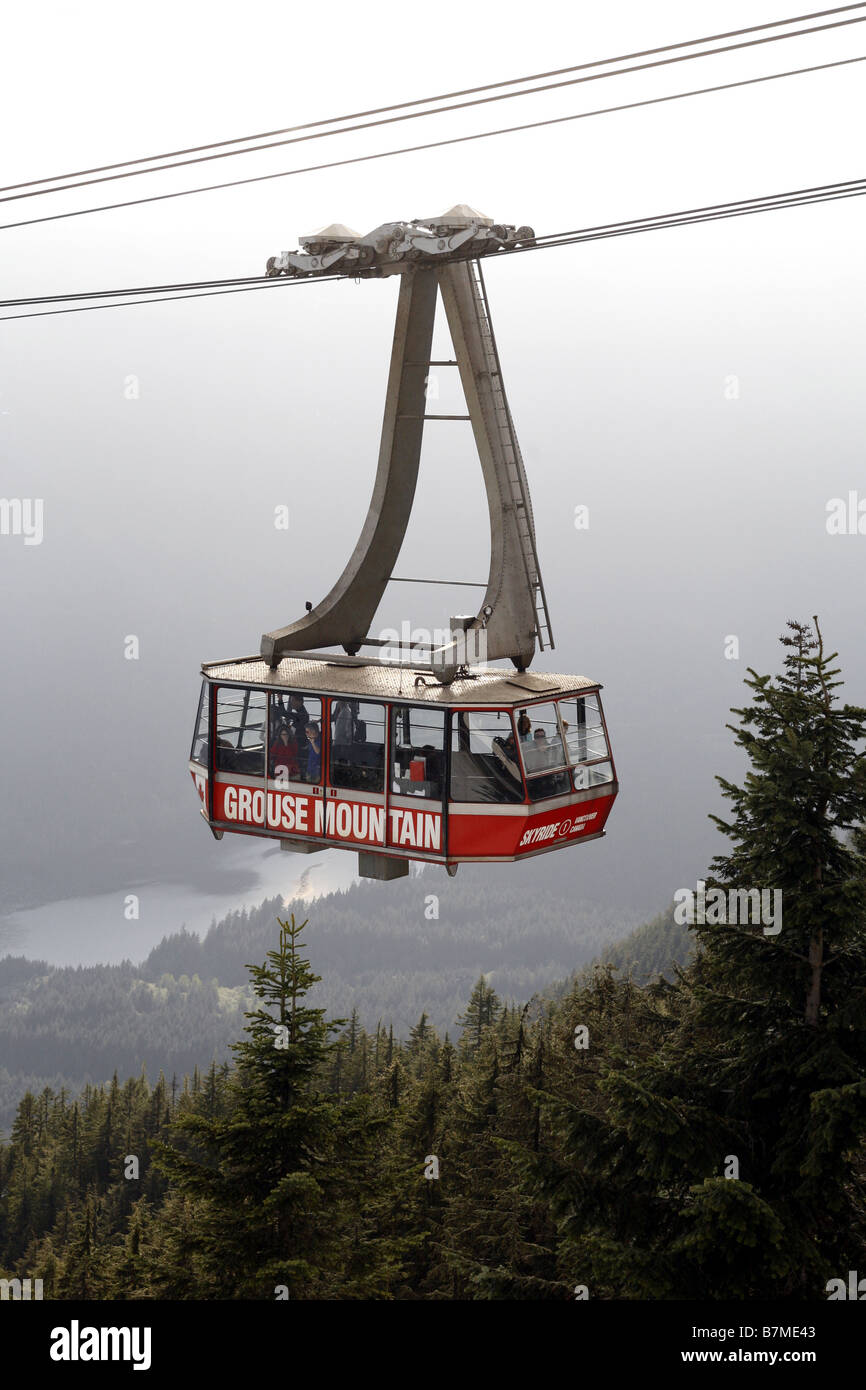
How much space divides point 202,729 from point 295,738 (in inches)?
103

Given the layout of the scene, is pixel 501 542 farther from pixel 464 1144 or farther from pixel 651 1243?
pixel 464 1144

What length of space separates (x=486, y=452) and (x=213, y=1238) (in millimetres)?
15652

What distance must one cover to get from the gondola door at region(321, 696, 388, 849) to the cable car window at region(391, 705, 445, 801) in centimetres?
20

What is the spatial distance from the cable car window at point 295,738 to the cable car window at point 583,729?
11.9ft

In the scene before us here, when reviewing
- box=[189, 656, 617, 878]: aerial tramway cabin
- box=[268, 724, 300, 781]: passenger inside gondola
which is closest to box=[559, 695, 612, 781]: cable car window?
box=[189, 656, 617, 878]: aerial tramway cabin

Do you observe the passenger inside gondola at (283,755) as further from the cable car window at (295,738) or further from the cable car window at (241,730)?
the cable car window at (241,730)

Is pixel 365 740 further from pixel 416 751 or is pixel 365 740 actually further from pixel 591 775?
pixel 591 775

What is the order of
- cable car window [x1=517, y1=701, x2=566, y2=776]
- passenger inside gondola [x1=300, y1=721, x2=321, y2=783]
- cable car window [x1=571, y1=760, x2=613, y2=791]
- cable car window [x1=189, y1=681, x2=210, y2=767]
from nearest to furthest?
cable car window [x1=517, y1=701, x2=566, y2=776], cable car window [x1=571, y1=760, x2=613, y2=791], passenger inside gondola [x1=300, y1=721, x2=321, y2=783], cable car window [x1=189, y1=681, x2=210, y2=767]

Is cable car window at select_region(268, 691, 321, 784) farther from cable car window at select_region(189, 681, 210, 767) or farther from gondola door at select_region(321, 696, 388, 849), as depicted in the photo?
cable car window at select_region(189, 681, 210, 767)

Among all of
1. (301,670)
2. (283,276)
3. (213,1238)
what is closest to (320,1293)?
(213,1238)

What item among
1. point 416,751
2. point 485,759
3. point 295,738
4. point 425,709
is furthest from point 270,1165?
point 425,709

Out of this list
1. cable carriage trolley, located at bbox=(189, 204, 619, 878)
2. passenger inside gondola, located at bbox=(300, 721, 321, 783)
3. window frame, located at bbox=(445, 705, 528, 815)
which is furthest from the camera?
passenger inside gondola, located at bbox=(300, 721, 321, 783)

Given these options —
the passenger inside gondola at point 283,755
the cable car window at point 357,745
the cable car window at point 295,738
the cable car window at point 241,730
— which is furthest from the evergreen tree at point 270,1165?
the cable car window at point 357,745

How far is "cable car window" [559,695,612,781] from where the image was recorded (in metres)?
19.8
